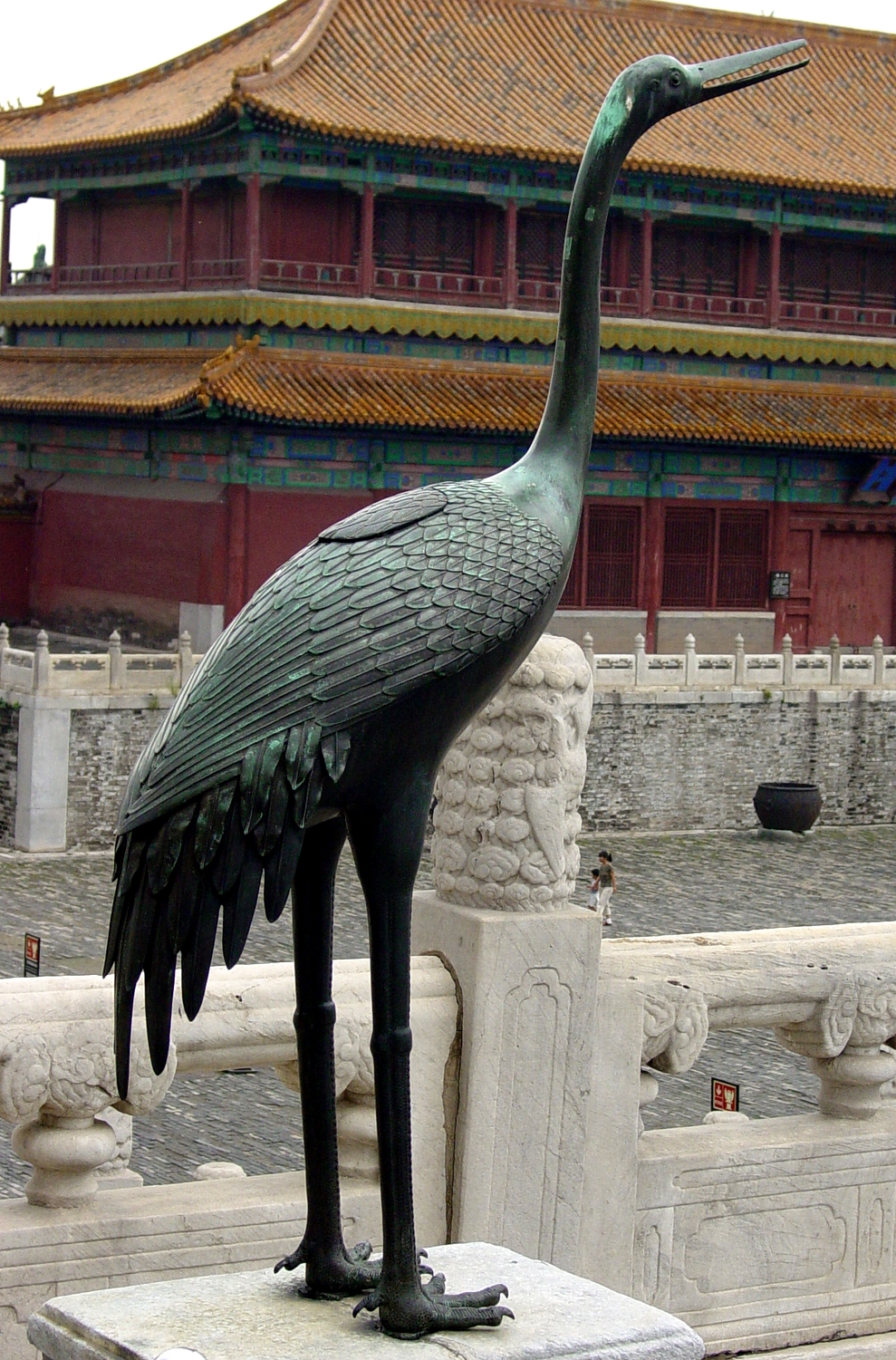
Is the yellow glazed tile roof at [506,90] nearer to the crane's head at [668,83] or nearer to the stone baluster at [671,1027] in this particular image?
the stone baluster at [671,1027]

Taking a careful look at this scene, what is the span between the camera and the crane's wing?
157 inches

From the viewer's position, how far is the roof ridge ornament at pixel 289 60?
26.8m

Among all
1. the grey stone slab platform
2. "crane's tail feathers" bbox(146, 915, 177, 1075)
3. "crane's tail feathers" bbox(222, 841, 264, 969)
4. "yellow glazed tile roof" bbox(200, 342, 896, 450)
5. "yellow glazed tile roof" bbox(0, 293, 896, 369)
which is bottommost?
the grey stone slab platform

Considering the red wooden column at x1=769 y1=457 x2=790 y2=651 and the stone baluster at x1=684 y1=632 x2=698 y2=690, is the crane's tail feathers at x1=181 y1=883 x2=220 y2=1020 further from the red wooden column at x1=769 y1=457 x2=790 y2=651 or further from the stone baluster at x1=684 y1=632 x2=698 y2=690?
the red wooden column at x1=769 y1=457 x2=790 y2=651

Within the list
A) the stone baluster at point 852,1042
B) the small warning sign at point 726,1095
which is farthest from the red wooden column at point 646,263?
the stone baluster at point 852,1042

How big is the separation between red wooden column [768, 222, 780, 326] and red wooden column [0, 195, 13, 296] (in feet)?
35.6

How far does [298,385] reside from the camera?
27359mm

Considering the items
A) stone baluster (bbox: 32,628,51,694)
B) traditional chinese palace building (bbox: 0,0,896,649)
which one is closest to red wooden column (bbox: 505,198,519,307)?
traditional chinese palace building (bbox: 0,0,896,649)

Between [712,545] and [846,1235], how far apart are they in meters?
25.2

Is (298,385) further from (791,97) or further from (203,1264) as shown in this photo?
(203,1264)

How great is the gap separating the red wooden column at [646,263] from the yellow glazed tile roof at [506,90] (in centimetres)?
92

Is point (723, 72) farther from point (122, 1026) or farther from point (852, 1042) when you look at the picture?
point (852, 1042)

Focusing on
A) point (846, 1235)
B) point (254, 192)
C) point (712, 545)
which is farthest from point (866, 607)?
point (846, 1235)

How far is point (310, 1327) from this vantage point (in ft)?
13.5
